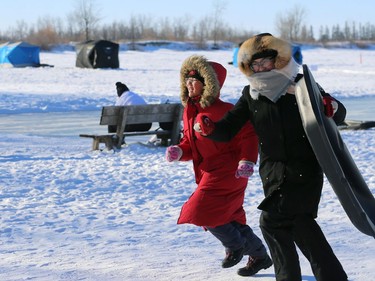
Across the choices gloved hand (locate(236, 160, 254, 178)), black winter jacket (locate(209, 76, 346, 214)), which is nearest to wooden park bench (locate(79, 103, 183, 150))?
gloved hand (locate(236, 160, 254, 178))

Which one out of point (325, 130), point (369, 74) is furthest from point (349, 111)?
point (369, 74)

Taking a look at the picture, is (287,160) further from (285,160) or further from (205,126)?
(205,126)

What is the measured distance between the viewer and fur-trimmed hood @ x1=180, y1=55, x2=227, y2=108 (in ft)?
14.3

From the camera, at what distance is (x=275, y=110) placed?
142 inches

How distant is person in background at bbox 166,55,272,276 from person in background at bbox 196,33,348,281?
0.61 m

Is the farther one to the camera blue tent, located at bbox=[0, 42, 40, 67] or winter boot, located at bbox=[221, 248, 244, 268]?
blue tent, located at bbox=[0, 42, 40, 67]

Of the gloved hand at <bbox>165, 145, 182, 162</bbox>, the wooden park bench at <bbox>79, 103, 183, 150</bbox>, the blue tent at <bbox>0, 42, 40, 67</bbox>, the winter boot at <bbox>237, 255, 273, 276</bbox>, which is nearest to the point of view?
the gloved hand at <bbox>165, 145, 182, 162</bbox>

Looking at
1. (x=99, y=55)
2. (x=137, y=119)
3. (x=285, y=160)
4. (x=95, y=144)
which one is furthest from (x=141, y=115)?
(x=99, y=55)

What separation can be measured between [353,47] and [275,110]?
242 ft

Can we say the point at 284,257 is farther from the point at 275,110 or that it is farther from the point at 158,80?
the point at 158,80

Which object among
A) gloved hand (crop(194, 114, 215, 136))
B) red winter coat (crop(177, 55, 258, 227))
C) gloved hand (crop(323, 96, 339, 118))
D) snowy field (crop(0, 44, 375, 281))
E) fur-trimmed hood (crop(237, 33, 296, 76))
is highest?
fur-trimmed hood (crop(237, 33, 296, 76))

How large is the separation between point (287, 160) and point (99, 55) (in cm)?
3570

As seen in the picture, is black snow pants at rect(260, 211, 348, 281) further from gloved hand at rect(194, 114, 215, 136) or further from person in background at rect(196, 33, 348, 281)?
gloved hand at rect(194, 114, 215, 136)

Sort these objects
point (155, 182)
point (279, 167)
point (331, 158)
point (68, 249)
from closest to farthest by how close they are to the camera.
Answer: point (331, 158), point (279, 167), point (68, 249), point (155, 182)
